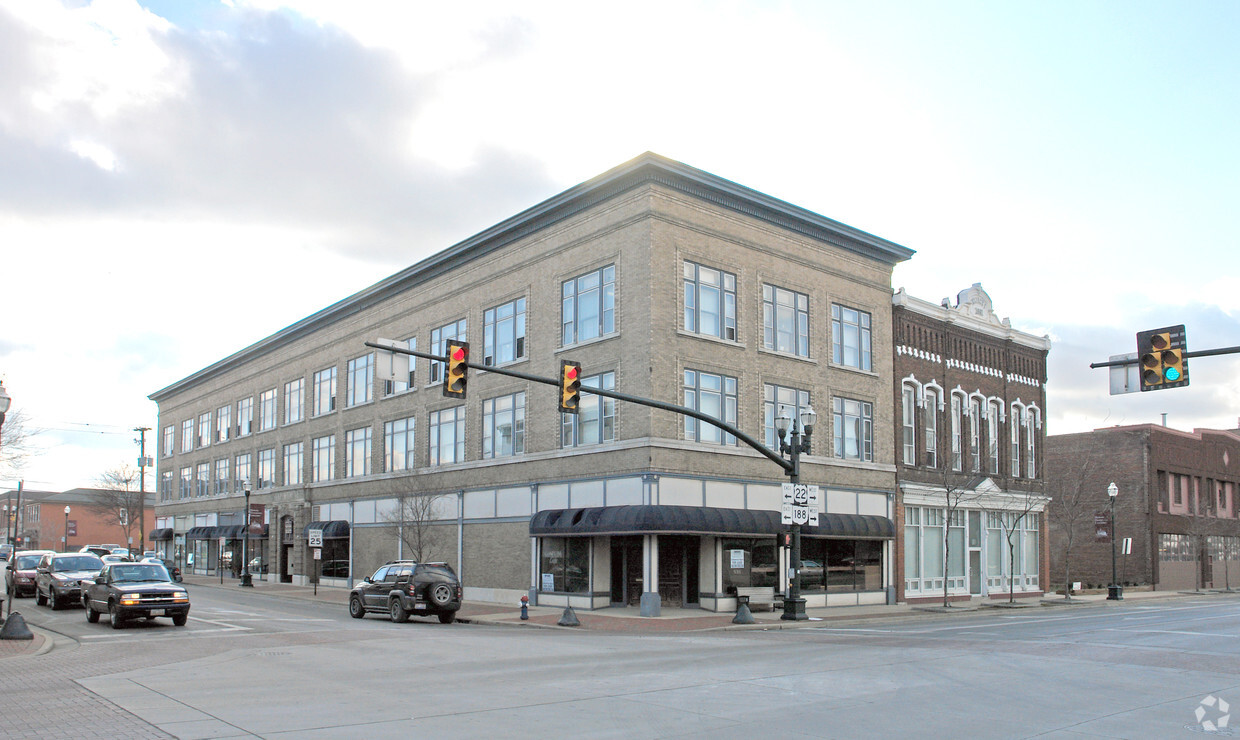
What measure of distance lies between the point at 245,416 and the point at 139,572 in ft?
132

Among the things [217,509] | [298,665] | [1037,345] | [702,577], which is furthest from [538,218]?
[217,509]

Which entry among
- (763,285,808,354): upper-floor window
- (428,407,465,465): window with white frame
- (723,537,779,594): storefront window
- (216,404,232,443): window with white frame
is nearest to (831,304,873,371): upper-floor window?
(763,285,808,354): upper-floor window

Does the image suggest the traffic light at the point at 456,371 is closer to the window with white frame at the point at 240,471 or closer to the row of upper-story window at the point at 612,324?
the row of upper-story window at the point at 612,324

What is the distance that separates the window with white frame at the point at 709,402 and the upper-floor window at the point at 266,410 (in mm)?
35480

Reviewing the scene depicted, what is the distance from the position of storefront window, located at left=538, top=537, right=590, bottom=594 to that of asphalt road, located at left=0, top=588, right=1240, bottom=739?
27.8 feet

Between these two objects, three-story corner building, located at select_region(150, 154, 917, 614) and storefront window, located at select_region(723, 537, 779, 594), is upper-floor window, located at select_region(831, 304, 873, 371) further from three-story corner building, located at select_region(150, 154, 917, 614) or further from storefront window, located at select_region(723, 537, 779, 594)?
storefront window, located at select_region(723, 537, 779, 594)

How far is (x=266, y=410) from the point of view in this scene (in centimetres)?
6200

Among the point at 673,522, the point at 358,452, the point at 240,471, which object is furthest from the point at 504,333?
the point at 240,471

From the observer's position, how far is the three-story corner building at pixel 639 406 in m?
32.8

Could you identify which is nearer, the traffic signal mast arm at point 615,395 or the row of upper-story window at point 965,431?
the traffic signal mast arm at point 615,395

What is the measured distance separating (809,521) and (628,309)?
8.91 meters

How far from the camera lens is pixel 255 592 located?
46906 mm

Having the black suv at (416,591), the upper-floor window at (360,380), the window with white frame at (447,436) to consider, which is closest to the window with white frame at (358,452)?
the upper-floor window at (360,380)

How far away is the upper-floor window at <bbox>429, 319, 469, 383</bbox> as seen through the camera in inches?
1667
